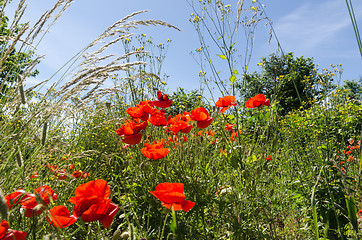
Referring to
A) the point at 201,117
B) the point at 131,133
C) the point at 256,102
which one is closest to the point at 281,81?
the point at 256,102

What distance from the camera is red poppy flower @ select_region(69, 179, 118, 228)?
71 centimetres

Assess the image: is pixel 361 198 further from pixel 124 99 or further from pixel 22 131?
pixel 124 99

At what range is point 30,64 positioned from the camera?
5.51 ft

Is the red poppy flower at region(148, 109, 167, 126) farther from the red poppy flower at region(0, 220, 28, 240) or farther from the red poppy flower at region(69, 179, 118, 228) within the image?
the red poppy flower at region(0, 220, 28, 240)

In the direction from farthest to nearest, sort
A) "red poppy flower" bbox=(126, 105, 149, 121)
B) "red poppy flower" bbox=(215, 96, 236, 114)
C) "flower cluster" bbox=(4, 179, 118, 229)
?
"red poppy flower" bbox=(215, 96, 236, 114) → "red poppy flower" bbox=(126, 105, 149, 121) → "flower cluster" bbox=(4, 179, 118, 229)

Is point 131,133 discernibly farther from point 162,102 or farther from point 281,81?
point 281,81

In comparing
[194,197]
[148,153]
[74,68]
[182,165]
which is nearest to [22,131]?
[74,68]

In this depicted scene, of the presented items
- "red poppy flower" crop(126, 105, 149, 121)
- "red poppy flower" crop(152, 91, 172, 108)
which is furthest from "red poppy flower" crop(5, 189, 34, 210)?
"red poppy flower" crop(152, 91, 172, 108)

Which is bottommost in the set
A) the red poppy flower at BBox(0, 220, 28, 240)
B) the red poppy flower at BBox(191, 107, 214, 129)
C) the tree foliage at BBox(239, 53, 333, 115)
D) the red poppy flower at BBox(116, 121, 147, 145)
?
the red poppy flower at BBox(0, 220, 28, 240)

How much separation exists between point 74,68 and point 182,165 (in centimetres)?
91

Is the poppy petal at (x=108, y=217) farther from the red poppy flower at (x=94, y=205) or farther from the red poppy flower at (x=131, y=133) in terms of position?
the red poppy flower at (x=131, y=133)

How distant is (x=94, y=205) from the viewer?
0.71 meters

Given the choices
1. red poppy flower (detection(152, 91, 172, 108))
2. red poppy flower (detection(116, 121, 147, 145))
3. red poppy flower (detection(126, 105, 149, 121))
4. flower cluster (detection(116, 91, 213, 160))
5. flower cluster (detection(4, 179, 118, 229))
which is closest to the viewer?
flower cluster (detection(4, 179, 118, 229))

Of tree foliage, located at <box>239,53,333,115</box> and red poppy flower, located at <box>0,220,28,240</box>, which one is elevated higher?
tree foliage, located at <box>239,53,333,115</box>
